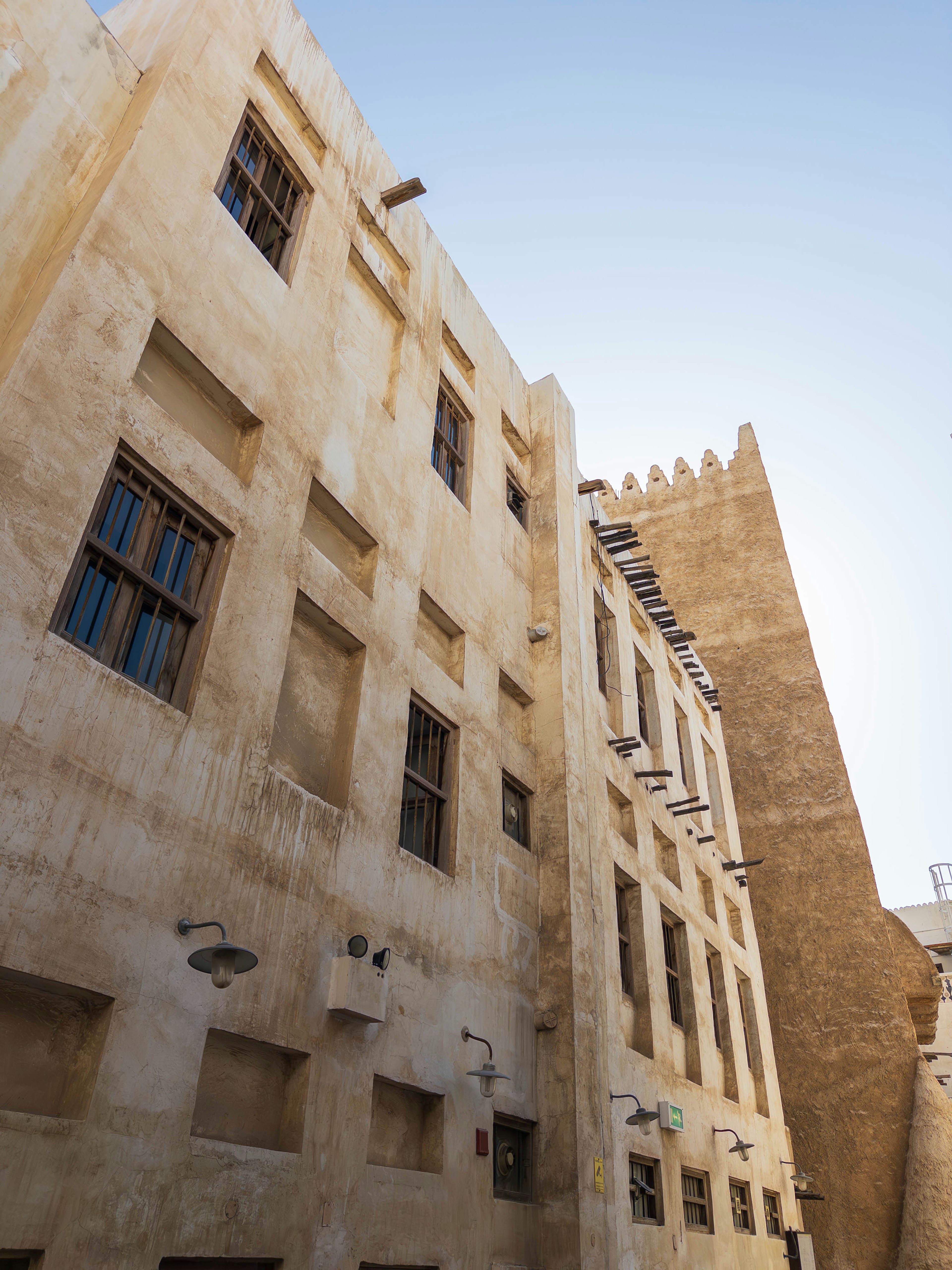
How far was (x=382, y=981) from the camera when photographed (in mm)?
6891

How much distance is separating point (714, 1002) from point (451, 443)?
11021 millimetres

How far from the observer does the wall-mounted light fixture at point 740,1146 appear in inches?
536

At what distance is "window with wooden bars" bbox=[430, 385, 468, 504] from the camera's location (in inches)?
448

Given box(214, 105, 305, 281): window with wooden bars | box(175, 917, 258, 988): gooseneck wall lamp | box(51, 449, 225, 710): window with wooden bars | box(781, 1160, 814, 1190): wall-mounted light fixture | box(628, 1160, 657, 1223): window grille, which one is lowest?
box(628, 1160, 657, 1223): window grille

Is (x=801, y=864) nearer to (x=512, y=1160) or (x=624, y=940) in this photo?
(x=624, y=940)

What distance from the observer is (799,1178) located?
55.1 feet

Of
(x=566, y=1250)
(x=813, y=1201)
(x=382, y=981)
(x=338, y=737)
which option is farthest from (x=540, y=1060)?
(x=813, y=1201)

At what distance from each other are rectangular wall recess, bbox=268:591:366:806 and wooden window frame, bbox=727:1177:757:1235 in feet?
34.2

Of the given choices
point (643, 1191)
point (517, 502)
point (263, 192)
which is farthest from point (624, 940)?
point (263, 192)

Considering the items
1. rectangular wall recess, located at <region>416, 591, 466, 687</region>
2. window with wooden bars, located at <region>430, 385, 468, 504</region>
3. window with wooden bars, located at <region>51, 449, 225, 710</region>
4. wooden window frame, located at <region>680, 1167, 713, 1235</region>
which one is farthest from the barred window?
window with wooden bars, located at <region>430, 385, 468, 504</region>

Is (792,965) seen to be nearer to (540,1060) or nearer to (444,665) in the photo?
(540,1060)

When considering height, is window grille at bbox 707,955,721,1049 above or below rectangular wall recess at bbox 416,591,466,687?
below

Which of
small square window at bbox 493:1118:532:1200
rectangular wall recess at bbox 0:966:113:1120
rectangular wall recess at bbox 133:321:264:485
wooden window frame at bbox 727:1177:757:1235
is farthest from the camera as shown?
wooden window frame at bbox 727:1177:757:1235

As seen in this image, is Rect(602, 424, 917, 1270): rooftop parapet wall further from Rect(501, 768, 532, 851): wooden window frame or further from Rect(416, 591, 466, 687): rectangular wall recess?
Rect(416, 591, 466, 687): rectangular wall recess
